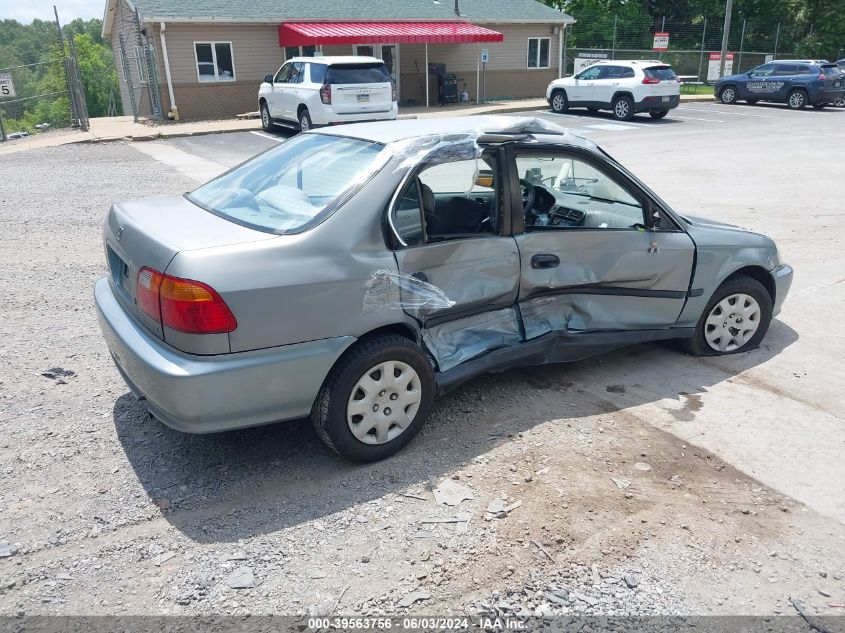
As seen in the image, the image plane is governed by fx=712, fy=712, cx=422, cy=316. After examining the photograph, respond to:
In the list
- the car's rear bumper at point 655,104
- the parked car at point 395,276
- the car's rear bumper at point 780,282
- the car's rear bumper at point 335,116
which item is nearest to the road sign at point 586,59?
the car's rear bumper at point 655,104

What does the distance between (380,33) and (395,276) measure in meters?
22.7

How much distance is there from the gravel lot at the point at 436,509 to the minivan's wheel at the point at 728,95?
26.4 meters

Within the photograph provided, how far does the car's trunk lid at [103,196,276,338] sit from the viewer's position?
11.0 feet

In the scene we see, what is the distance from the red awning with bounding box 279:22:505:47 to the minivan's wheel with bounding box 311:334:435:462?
21.1 meters

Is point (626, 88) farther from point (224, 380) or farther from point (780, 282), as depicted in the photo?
→ point (224, 380)

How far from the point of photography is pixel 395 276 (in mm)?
3654

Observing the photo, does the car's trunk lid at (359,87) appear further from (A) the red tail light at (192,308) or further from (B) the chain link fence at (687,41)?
(B) the chain link fence at (687,41)

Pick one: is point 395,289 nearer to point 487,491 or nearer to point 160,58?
point 487,491

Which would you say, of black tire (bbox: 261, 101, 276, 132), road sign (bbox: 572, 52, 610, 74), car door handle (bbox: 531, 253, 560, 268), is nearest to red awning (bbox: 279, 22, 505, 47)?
black tire (bbox: 261, 101, 276, 132)

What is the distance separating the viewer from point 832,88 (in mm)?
25234

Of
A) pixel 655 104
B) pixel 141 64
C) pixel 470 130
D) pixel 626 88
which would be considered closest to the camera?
pixel 470 130

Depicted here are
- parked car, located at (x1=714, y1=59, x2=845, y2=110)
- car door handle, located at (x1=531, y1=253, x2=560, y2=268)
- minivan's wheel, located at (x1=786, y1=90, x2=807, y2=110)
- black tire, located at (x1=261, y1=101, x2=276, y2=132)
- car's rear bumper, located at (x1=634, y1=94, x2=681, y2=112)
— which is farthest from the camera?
minivan's wheel, located at (x1=786, y1=90, x2=807, y2=110)

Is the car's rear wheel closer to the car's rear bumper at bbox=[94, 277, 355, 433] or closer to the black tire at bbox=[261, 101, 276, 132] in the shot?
the black tire at bbox=[261, 101, 276, 132]

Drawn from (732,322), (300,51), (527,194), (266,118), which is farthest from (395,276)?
(300,51)
